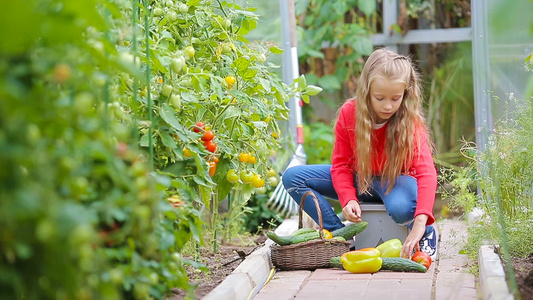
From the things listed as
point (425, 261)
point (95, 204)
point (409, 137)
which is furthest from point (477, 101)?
point (95, 204)

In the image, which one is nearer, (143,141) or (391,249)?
(143,141)

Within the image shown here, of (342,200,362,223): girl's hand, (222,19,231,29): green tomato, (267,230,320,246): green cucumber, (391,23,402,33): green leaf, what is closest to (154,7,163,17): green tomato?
(222,19,231,29): green tomato

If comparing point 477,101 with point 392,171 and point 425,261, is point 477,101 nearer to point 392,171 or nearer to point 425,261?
point 392,171

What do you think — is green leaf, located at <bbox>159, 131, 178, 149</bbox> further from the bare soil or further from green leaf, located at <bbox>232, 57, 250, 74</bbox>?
green leaf, located at <bbox>232, 57, 250, 74</bbox>

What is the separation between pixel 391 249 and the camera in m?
3.25

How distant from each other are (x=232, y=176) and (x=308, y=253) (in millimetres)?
483

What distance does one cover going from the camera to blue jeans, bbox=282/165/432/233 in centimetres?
344

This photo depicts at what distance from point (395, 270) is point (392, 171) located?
0.59 metres

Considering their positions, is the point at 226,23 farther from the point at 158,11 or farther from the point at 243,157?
the point at 243,157

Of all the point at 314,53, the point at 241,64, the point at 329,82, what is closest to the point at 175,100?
the point at 241,64

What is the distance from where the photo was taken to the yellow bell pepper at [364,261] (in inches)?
122

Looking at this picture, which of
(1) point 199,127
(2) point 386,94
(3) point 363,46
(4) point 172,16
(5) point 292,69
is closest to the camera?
(1) point 199,127

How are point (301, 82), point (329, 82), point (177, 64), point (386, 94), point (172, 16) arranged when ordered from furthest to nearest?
point (329, 82) → point (301, 82) → point (386, 94) → point (172, 16) → point (177, 64)

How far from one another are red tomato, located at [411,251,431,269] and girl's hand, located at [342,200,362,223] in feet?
1.19
